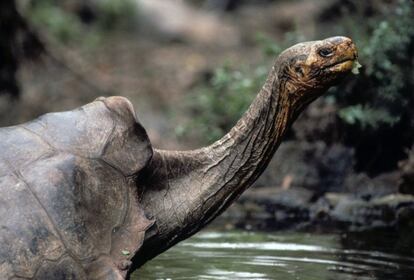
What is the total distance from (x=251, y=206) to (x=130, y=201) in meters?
4.50

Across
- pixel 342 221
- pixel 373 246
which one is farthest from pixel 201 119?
pixel 373 246

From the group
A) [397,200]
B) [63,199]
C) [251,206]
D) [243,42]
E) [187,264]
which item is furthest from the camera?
[243,42]

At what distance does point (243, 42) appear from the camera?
61.9 ft

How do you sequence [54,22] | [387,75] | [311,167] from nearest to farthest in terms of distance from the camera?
[387,75] → [311,167] → [54,22]

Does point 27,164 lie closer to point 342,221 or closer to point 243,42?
point 342,221

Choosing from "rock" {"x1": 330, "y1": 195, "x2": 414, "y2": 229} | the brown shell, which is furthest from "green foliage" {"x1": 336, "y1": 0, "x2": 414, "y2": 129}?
the brown shell

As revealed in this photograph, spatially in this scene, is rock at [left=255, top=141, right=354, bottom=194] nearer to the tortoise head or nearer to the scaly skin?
the scaly skin

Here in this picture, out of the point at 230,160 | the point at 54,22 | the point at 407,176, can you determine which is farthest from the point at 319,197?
the point at 54,22

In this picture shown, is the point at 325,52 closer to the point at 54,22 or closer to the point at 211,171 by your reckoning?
the point at 211,171

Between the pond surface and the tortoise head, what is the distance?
1635mm

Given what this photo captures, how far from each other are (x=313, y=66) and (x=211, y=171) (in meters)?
0.94

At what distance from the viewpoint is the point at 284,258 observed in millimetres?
7449

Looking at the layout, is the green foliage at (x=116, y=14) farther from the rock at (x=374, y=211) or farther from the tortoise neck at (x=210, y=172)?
the tortoise neck at (x=210, y=172)

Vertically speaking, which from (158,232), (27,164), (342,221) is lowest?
(342,221)
